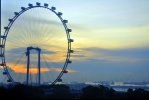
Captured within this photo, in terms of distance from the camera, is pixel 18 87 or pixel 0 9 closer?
pixel 0 9

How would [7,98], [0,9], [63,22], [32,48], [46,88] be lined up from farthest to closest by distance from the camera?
[46,88] → [63,22] → [32,48] → [0,9] → [7,98]

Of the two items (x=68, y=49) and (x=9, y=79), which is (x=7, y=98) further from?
(x=68, y=49)

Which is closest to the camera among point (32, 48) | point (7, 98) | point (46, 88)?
point (7, 98)

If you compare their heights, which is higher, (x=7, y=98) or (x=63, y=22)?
(x=63, y=22)

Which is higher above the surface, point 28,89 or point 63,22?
point 63,22

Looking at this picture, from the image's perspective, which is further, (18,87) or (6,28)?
(18,87)

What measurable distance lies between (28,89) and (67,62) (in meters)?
7.08

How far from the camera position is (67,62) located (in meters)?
55.3

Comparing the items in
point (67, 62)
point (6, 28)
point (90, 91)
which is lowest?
point (90, 91)

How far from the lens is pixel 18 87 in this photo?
59.7 meters

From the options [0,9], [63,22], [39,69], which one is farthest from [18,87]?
[0,9]

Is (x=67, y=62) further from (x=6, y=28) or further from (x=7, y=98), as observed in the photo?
(x=7, y=98)

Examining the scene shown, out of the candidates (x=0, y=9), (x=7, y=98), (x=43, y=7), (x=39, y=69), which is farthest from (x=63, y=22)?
(x=7, y=98)

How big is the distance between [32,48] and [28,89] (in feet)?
26.1
